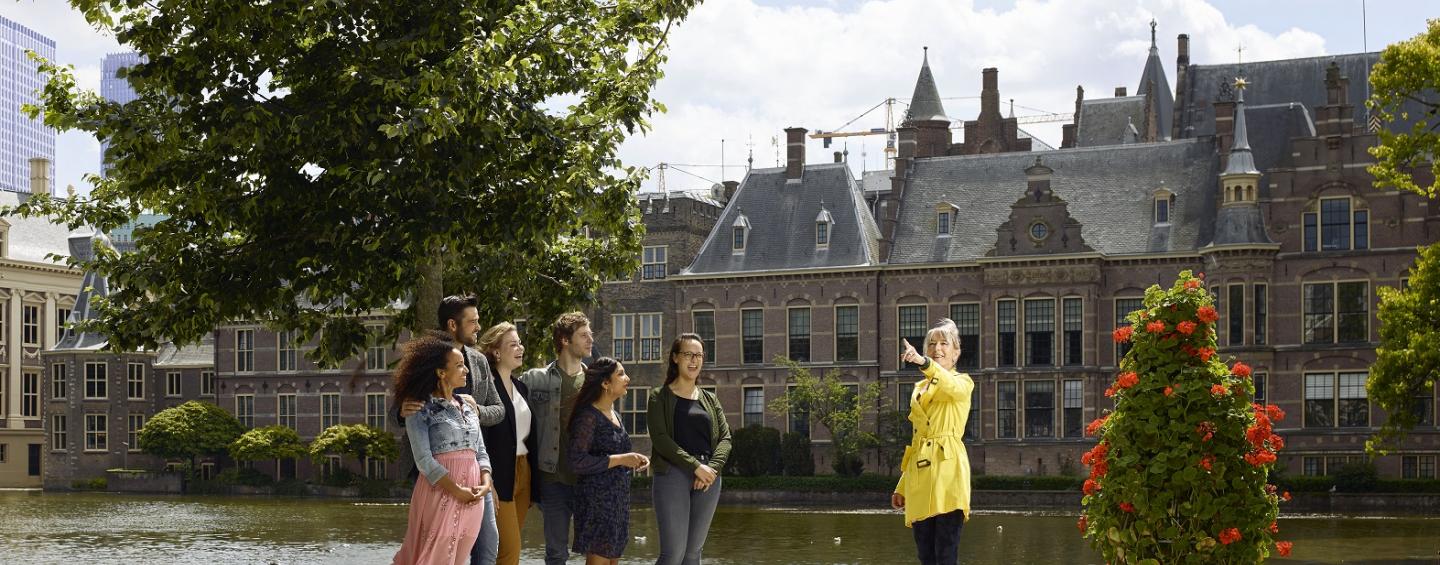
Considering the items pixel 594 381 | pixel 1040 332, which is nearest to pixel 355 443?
pixel 1040 332

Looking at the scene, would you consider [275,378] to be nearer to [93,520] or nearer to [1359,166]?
[93,520]

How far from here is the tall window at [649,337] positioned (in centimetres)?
5412

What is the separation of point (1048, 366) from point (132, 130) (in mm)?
36133

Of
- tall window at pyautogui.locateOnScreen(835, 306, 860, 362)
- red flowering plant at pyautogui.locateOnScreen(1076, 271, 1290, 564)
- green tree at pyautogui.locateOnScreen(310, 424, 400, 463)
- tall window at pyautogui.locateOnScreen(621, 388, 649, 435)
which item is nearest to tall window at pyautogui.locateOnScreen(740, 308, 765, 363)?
tall window at pyautogui.locateOnScreen(835, 306, 860, 362)

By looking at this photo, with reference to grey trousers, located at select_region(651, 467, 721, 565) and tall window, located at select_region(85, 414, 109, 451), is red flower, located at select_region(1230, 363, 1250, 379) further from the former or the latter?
tall window, located at select_region(85, 414, 109, 451)

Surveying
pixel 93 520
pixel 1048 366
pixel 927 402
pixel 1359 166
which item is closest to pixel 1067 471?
pixel 1048 366

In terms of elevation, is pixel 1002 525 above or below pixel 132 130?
below

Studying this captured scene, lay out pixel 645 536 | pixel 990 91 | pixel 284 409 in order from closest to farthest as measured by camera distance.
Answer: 1. pixel 645 536
2. pixel 990 91
3. pixel 284 409

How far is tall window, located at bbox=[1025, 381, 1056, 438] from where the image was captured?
47656 mm

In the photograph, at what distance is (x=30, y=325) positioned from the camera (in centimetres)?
6762

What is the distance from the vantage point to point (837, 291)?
5091 cm

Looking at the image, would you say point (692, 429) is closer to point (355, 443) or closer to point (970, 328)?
point (970, 328)

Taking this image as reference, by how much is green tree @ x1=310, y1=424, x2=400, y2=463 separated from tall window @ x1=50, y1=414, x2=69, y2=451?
13.0 m

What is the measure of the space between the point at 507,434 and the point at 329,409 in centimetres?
5025
